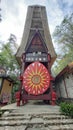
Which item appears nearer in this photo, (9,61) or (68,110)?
(68,110)

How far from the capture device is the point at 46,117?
4.89 metres

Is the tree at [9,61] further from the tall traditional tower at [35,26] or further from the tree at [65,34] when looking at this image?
the tree at [65,34]

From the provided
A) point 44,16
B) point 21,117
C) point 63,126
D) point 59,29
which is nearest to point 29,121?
point 21,117

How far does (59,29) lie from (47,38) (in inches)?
167

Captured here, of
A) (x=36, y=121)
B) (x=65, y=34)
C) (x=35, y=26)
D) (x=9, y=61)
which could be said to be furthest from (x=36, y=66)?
(x=9, y=61)

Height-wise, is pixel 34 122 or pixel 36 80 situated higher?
pixel 36 80

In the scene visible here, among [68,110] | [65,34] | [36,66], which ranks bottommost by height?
[68,110]

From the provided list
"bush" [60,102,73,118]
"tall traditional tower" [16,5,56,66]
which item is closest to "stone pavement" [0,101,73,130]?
"bush" [60,102,73,118]

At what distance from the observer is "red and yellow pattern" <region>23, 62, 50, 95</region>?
322 inches

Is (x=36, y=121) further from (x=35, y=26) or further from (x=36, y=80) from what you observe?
(x=35, y=26)

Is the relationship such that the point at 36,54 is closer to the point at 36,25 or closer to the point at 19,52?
the point at 19,52

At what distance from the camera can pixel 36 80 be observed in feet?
27.2

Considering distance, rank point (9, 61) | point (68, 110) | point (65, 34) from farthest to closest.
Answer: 1. point (9, 61)
2. point (65, 34)
3. point (68, 110)

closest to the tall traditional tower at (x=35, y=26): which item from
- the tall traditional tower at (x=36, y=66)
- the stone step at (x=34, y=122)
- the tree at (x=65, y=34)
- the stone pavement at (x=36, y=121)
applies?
the tall traditional tower at (x=36, y=66)
